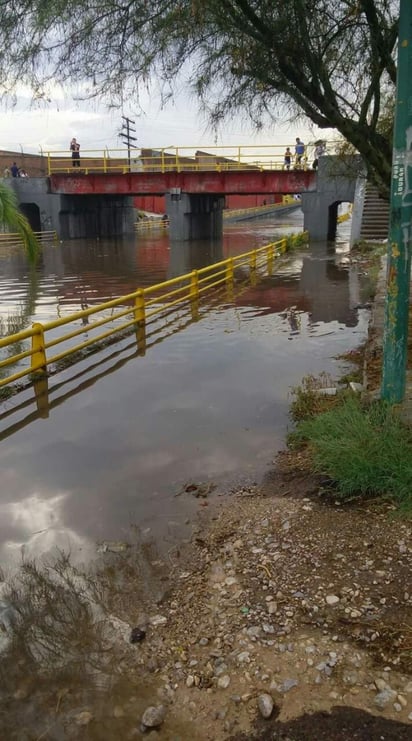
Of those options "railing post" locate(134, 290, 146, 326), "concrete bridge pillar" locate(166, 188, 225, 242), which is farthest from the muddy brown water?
"concrete bridge pillar" locate(166, 188, 225, 242)

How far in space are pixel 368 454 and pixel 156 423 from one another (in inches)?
114

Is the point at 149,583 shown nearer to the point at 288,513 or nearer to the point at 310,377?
the point at 288,513

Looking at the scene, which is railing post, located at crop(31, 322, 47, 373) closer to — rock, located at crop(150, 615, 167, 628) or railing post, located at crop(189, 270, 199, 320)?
rock, located at crop(150, 615, 167, 628)

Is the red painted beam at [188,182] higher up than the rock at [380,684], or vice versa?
the red painted beam at [188,182]

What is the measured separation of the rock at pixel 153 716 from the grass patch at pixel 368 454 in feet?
6.86

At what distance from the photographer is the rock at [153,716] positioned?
2648 millimetres

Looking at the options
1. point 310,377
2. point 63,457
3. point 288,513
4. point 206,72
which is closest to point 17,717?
point 288,513

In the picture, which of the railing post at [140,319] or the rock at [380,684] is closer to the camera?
the rock at [380,684]

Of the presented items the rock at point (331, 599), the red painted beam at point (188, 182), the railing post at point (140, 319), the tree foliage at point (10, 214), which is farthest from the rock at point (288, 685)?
the red painted beam at point (188, 182)

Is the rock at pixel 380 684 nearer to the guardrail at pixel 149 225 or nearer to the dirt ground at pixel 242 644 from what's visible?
the dirt ground at pixel 242 644

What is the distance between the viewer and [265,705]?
2.62m

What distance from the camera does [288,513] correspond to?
4.34m

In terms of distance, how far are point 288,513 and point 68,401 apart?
13.2 feet

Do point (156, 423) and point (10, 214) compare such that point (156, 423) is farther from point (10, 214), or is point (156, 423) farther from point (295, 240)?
point (295, 240)
